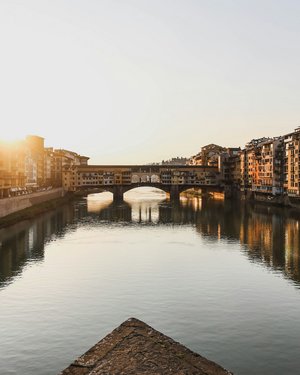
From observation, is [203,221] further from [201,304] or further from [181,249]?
[201,304]

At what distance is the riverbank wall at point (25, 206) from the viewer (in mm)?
70644

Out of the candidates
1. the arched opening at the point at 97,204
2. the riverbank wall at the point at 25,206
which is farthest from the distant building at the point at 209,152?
the riverbank wall at the point at 25,206

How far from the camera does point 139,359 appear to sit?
1109 centimetres

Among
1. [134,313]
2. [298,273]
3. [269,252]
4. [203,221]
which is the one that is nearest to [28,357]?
[134,313]

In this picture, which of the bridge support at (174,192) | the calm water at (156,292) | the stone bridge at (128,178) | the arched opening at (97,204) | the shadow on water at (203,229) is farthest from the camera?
the stone bridge at (128,178)

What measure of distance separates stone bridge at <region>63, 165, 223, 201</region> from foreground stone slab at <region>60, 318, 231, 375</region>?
128m

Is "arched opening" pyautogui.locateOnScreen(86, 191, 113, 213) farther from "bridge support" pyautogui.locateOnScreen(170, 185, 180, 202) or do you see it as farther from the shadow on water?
Answer: "bridge support" pyautogui.locateOnScreen(170, 185, 180, 202)

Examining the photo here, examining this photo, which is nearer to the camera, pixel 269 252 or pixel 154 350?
pixel 154 350

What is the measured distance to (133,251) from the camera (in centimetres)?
5156

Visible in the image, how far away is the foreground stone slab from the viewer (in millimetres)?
10820

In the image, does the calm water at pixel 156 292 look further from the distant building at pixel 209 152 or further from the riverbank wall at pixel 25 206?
the distant building at pixel 209 152

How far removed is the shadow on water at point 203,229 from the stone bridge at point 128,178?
40.5 m

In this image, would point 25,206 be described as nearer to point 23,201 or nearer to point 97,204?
point 23,201

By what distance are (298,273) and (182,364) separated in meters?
31.2
